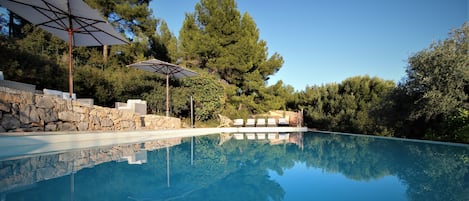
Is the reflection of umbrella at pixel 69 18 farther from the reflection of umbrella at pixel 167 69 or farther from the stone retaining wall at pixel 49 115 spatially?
the reflection of umbrella at pixel 167 69

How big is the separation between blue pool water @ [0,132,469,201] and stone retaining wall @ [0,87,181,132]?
46.6 inches

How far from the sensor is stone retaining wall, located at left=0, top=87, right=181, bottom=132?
16.2 feet

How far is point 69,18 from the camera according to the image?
6582 millimetres

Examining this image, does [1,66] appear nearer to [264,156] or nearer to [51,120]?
[51,120]

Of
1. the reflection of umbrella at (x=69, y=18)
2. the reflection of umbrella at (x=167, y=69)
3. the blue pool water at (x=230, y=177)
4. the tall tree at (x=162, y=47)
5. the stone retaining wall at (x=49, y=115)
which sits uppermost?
the tall tree at (x=162, y=47)

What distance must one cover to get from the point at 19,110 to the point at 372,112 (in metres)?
10.9

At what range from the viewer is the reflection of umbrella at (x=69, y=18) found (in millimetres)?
5977

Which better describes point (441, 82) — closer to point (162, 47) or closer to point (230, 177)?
point (230, 177)

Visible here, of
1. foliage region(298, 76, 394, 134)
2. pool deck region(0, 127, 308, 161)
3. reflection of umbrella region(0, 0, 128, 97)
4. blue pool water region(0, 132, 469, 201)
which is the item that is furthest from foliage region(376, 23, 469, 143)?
reflection of umbrella region(0, 0, 128, 97)

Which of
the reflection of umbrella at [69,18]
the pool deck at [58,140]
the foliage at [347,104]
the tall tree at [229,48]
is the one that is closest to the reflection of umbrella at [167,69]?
the reflection of umbrella at [69,18]

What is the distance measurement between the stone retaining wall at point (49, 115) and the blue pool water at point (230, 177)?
1.18 m

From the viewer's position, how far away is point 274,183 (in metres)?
3.56

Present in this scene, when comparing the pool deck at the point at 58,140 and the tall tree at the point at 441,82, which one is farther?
the tall tree at the point at 441,82

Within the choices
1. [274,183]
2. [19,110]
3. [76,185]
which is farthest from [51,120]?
[274,183]
